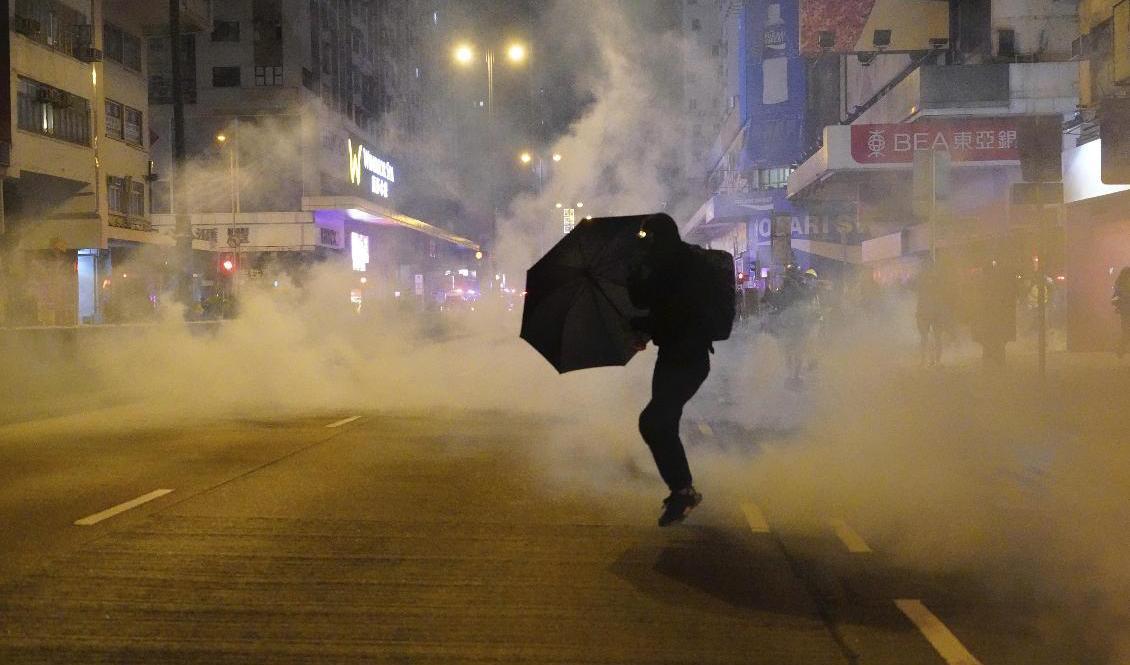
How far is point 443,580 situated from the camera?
5.18 metres

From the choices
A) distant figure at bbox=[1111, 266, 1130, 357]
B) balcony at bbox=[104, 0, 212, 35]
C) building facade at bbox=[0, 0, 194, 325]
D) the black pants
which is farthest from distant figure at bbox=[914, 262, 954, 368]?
balcony at bbox=[104, 0, 212, 35]

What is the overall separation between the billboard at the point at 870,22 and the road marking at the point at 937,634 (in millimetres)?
19323

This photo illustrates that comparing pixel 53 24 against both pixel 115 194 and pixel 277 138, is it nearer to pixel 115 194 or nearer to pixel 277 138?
pixel 115 194

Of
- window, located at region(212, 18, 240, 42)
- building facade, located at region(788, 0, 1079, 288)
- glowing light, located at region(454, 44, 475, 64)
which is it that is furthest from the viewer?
window, located at region(212, 18, 240, 42)

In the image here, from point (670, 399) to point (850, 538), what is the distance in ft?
4.21

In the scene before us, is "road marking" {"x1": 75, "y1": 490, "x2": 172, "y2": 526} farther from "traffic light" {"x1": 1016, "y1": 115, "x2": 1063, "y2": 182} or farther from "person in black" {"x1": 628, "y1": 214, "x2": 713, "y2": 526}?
"traffic light" {"x1": 1016, "y1": 115, "x2": 1063, "y2": 182}

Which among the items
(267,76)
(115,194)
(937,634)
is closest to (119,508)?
(937,634)

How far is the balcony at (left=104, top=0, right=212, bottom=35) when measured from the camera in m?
33.8

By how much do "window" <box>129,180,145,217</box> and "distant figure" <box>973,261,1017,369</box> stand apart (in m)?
27.9

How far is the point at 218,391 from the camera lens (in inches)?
673

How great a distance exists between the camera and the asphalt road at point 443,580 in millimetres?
4191

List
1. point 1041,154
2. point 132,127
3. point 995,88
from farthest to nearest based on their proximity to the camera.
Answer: point 132,127 → point 995,88 → point 1041,154

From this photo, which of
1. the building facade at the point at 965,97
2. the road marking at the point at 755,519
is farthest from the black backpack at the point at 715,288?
the building facade at the point at 965,97

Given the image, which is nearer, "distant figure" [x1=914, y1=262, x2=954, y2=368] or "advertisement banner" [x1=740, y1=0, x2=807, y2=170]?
"distant figure" [x1=914, y1=262, x2=954, y2=368]
